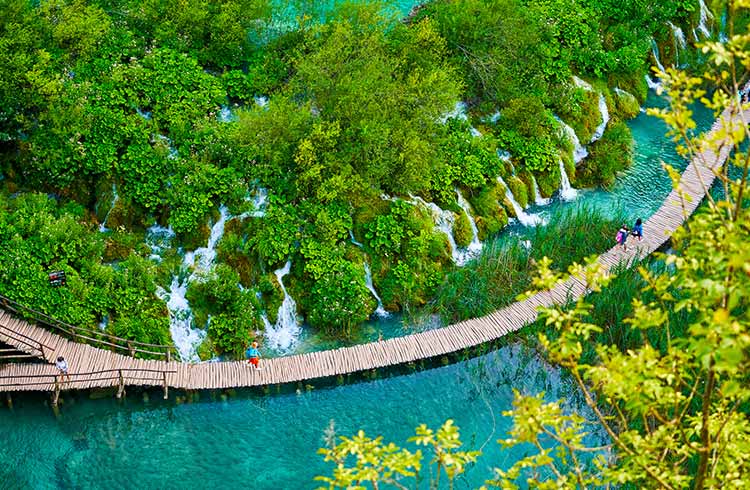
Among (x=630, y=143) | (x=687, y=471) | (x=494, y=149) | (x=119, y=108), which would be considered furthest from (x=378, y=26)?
(x=687, y=471)

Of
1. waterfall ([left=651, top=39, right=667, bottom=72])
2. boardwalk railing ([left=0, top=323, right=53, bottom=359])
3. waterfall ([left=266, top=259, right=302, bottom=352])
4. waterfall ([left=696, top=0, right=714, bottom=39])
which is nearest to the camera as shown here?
boardwalk railing ([left=0, top=323, right=53, bottom=359])

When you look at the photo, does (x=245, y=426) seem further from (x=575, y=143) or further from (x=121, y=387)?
(x=575, y=143)

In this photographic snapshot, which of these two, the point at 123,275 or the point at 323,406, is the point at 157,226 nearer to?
the point at 123,275

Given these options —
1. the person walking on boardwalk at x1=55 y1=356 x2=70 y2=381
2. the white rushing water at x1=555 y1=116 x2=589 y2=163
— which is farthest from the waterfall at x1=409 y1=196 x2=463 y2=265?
the person walking on boardwalk at x1=55 y1=356 x2=70 y2=381

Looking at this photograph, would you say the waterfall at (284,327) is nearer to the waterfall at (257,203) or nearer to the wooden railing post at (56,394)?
the waterfall at (257,203)

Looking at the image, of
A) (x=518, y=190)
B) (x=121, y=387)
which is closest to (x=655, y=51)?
(x=518, y=190)

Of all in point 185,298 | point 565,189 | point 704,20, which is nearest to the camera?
point 185,298

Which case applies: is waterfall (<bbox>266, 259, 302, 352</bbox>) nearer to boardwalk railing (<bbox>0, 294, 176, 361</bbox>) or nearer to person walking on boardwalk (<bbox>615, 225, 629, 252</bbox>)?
boardwalk railing (<bbox>0, 294, 176, 361</bbox>)
